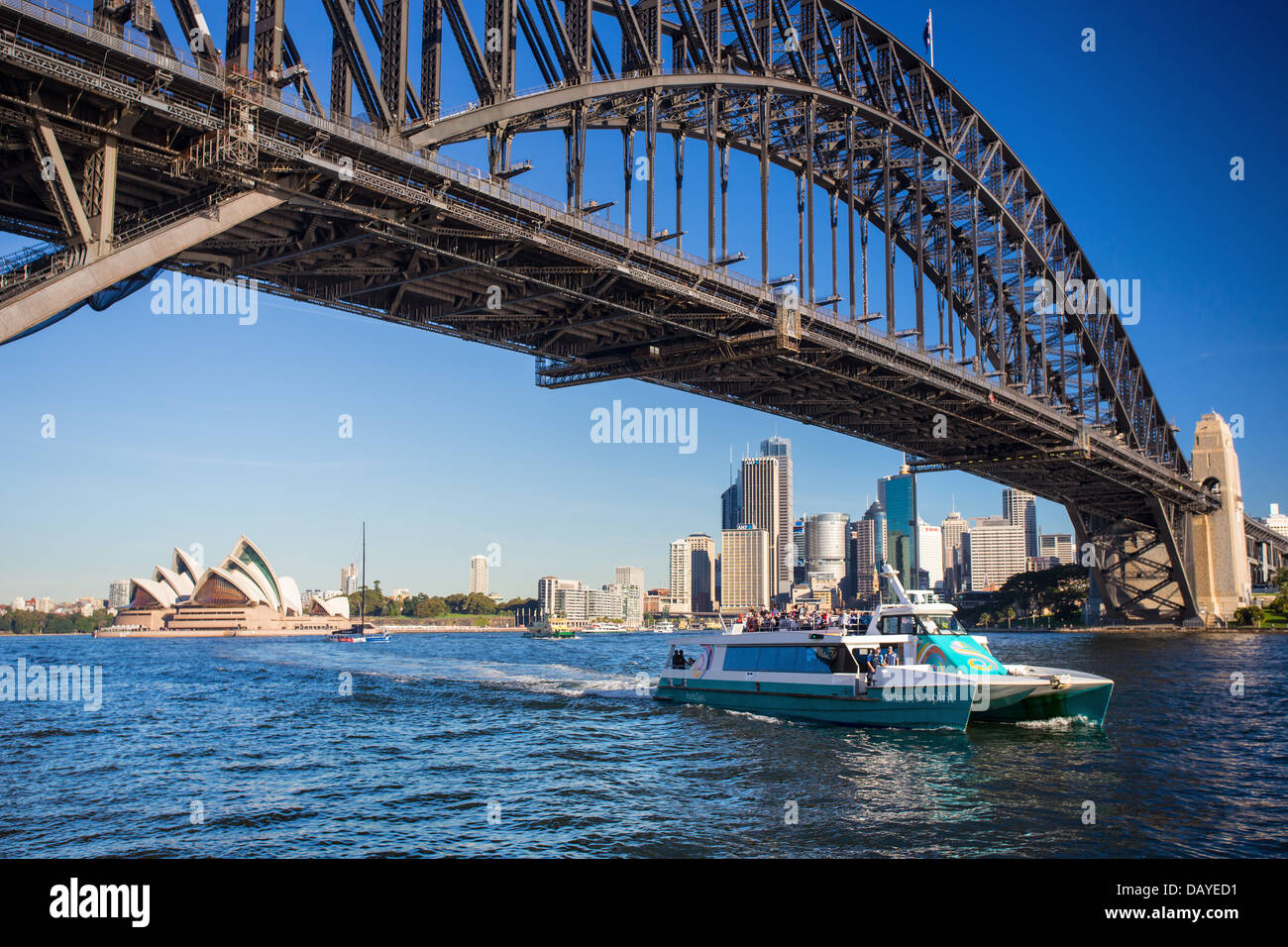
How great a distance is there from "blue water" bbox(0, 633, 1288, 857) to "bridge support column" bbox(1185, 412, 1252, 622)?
213 feet

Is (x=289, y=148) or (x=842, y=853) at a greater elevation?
(x=289, y=148)

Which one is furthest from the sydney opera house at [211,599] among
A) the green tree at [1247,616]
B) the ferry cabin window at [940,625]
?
the ferry cabin window at [940,625]

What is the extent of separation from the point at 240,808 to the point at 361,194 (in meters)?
17.1

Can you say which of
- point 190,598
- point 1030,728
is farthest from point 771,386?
point 190,598

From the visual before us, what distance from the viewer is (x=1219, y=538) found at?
94250mm

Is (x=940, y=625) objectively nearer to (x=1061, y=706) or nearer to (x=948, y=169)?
(x=1061, y=706)

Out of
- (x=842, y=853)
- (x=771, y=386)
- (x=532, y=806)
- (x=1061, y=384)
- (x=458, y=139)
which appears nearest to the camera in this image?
(x=842, y=853)

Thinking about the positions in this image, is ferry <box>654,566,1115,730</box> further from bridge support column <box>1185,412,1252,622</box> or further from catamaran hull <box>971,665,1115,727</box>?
bridge support column <box>1185,412,1252,622</box>

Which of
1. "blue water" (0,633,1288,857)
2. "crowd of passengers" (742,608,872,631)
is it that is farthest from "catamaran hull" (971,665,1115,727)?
"crowd of passengers" (742,608,872,631)

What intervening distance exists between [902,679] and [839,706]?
89.0 inches

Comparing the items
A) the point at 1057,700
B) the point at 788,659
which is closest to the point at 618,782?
Answer: the point at 788,659

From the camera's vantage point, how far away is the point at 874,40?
186ft

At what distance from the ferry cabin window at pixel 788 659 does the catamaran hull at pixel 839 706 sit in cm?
62

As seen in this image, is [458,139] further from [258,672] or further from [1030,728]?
[258,672]
